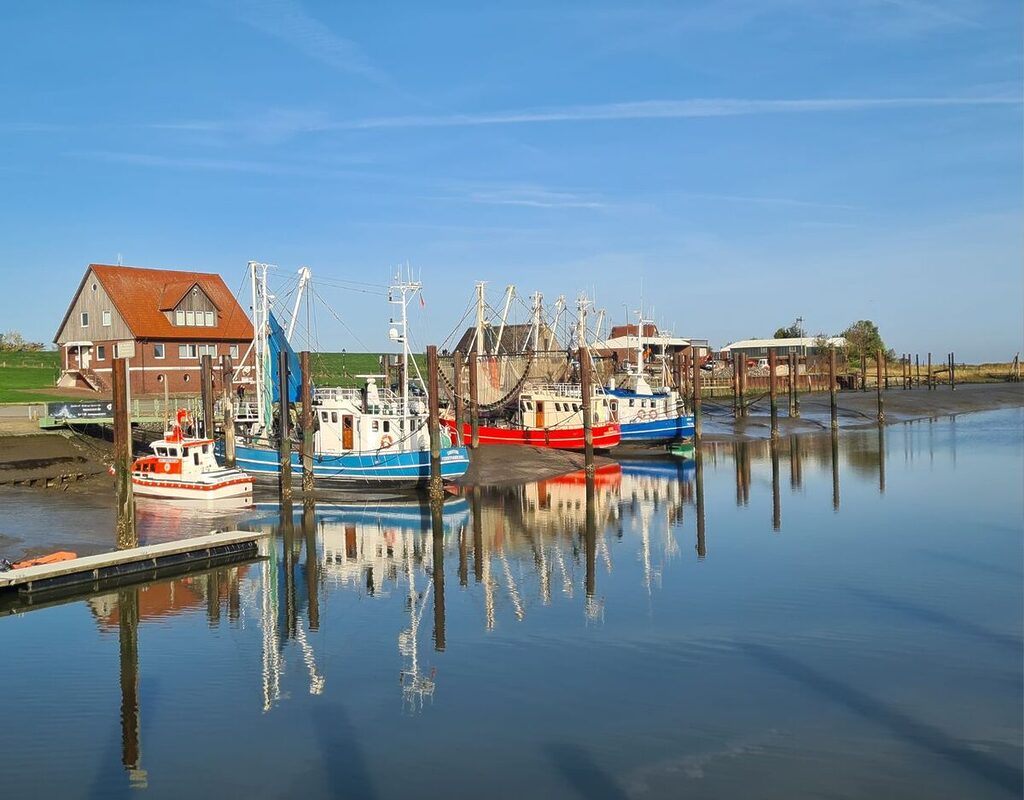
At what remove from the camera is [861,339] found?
118 m

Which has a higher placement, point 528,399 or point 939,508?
point 528,399

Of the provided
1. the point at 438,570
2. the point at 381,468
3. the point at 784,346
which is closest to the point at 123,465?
the point at 438,570

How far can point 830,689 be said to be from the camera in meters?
15.5

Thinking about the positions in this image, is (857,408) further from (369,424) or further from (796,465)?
(369,424)

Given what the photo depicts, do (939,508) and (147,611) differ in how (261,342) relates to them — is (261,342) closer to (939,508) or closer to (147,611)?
(147,611)

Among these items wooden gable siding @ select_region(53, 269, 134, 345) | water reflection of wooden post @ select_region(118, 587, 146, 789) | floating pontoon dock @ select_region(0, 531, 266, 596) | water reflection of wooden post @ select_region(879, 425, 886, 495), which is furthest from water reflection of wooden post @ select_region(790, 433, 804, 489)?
wooden gable siding @ select_region(53, 269, 134, 345)

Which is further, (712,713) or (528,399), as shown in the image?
(528,399)

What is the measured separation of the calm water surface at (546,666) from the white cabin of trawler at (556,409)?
70.0 ft

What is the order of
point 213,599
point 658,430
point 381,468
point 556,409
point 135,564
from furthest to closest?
point 556,409 → point 658,430 → point 381,468 → point 135,564 → point 213,599

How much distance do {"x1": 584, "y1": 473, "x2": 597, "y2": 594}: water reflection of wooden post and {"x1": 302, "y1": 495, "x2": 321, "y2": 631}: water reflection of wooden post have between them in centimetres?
581

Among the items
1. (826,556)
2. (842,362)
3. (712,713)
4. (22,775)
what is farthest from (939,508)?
(842,362)

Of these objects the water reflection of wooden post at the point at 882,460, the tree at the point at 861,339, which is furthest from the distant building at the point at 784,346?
the water reflection of wooden post at the point at 882,460

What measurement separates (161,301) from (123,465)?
3833 centimetres

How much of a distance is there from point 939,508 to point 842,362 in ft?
275
